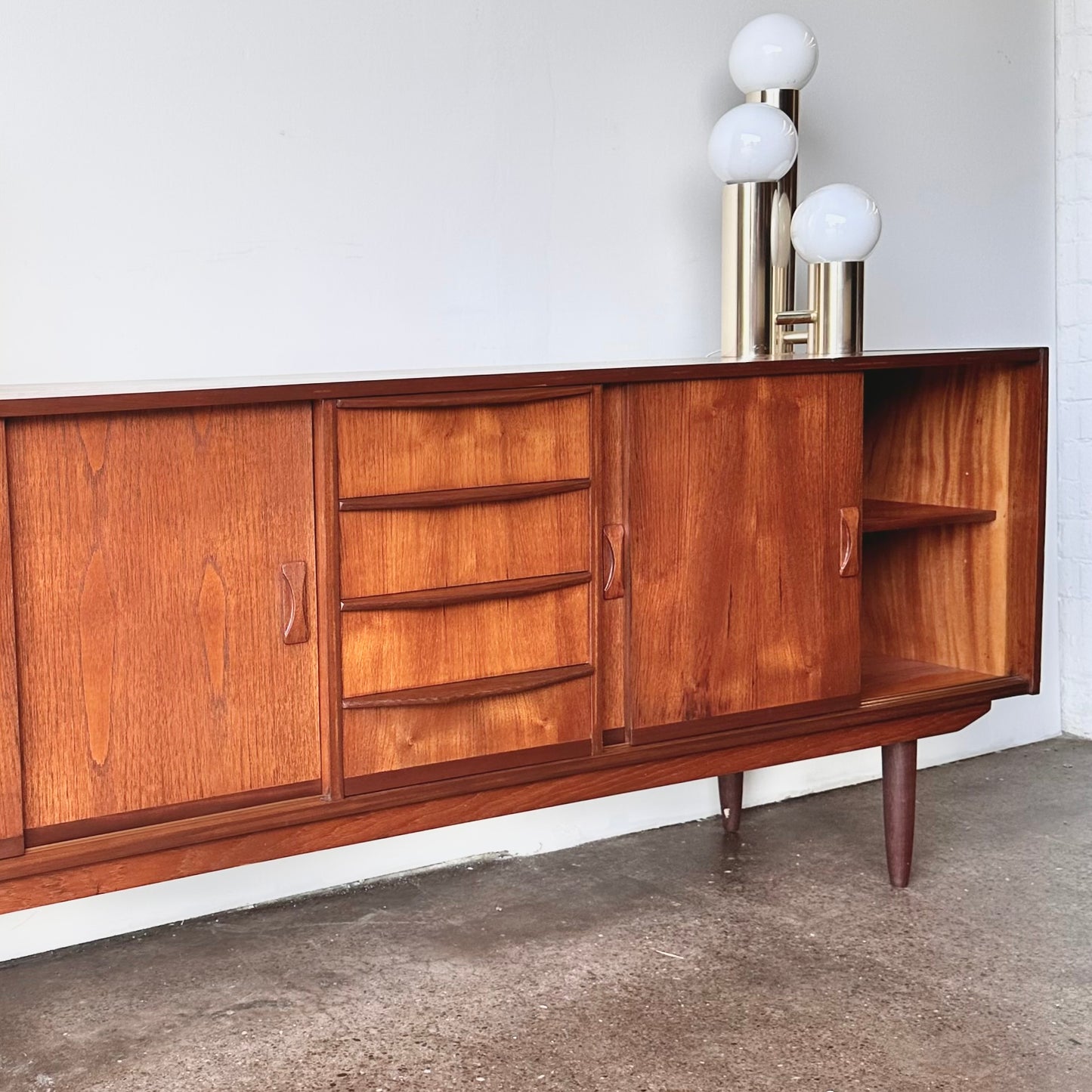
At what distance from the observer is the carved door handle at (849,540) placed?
2355 millimetres

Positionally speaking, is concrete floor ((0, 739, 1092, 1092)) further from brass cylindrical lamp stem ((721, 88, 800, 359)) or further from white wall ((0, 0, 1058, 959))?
brass cylindrical lamp stem ((721, 88, 800, 359))

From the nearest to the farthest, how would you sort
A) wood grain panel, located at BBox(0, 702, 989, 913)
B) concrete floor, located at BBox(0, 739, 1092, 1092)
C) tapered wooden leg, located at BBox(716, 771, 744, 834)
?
wood grain panel, located at BBox(0, 702, 989, 913) < concrete floor, located at BBox(0, 739, 1092, 1092) < tapered wooden leg, located at BBox(716, 771, 744, 834)

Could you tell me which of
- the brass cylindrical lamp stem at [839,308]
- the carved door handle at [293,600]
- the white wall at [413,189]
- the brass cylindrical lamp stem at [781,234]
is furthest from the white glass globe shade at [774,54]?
the carved door handle at [293,600]

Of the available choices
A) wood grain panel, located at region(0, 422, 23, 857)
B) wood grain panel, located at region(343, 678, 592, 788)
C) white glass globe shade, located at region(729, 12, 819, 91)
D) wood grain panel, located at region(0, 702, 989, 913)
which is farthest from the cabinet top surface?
white glass globe shade, located at region(729, 12, 819, 91)

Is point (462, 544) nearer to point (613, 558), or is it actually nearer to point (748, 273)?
point (613, 558)

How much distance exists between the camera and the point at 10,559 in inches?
65.4

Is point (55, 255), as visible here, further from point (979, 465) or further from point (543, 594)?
point (979, 465)

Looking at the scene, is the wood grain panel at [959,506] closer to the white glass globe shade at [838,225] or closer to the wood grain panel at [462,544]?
the white glass globe shade at [838,225]

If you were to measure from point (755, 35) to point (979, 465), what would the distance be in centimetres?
96

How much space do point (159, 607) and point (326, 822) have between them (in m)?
0.40

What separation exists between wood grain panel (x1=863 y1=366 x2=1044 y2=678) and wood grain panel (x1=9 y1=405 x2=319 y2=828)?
Answer: 135 cm

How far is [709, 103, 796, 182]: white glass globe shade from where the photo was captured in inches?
104

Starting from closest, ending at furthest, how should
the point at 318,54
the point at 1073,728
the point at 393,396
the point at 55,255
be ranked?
the point at 393,396 → the point at 55,255 → the point at 318,54 → the point at 1073,728

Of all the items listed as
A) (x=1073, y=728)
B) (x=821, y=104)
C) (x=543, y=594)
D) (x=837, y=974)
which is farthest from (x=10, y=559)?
(x=1073, y=728)
